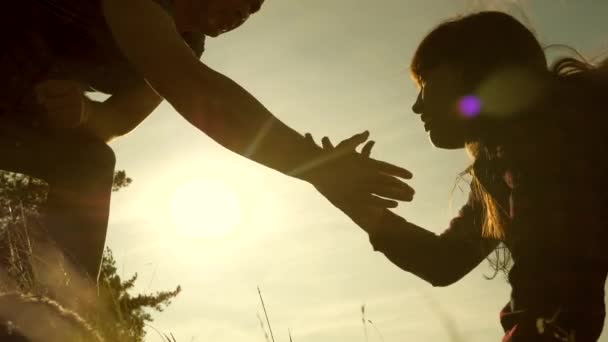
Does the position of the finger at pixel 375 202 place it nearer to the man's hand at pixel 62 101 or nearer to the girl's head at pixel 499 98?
the girl's head at pixel 499 98

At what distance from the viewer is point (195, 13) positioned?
8.31ft

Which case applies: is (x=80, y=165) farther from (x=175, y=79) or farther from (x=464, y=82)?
(x=464, y=82)

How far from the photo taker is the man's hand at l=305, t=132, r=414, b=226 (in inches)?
60.9

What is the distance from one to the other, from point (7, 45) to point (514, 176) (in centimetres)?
256

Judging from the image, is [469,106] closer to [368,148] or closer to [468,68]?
[468,68]

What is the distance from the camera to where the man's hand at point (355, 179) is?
5.07 feet

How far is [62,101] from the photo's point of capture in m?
2.19

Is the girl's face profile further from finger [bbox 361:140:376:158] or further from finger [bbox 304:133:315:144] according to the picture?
finger [bbox 304:133:315:144]

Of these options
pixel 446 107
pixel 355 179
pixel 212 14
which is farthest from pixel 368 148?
pixel 446 107

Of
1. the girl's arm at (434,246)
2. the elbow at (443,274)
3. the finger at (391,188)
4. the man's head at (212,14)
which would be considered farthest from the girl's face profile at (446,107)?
the finger at (391,188)

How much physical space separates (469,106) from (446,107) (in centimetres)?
14

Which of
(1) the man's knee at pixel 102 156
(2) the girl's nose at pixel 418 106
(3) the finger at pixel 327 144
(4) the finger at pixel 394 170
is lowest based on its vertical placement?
(4) the finger at pixel 394 170

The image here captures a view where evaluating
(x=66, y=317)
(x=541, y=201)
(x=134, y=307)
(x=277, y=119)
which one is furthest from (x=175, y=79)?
(x=134, y=307)

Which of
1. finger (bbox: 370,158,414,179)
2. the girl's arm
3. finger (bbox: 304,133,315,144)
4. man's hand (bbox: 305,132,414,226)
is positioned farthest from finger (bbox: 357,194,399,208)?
the girl's arm
